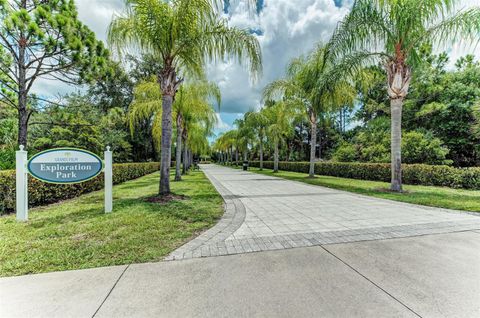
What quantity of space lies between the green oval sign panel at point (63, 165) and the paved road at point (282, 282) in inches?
119

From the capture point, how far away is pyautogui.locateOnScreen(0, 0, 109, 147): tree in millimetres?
6152

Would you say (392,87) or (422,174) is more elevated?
(392,87)

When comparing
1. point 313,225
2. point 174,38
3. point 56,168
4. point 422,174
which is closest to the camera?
point 313,225

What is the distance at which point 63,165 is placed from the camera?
4.90 m

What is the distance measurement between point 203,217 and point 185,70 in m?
5.41

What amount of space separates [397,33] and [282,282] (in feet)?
31.7

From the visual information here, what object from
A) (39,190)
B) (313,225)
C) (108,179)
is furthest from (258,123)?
(313,225)

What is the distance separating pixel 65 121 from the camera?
9.03 meters

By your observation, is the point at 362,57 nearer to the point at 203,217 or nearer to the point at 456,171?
the point at 456,171

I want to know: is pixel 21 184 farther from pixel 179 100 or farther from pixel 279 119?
pixel 279 119

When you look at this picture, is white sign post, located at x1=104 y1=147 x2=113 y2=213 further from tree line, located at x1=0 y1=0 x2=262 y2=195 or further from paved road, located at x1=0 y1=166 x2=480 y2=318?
paved road, located at x1=0 y1=166 x2=480 y2=318

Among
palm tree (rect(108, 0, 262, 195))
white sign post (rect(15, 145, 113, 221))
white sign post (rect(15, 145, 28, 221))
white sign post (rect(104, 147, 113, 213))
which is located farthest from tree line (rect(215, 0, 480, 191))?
white sign post (rect(15, 145, 28, 221))

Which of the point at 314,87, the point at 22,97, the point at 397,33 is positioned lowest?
the point at 22,97

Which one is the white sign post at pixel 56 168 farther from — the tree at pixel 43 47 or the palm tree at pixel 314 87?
the palm tree at pixel 314 87
